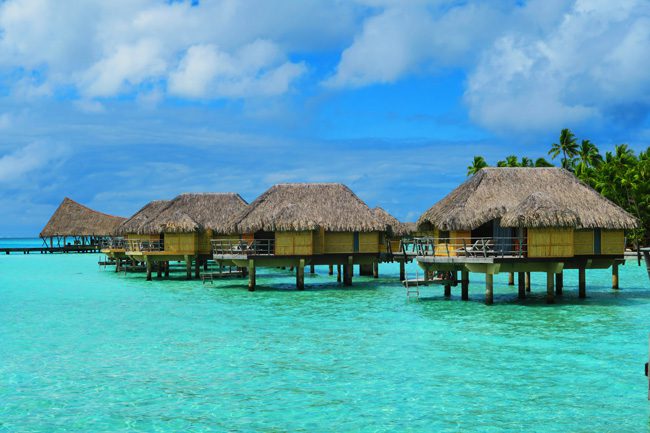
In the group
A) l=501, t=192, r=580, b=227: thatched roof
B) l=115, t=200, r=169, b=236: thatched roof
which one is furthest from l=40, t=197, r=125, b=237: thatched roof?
l=501, t=192, r=580, b=227: thatched roof

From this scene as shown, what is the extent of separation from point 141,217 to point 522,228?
25581 millimetres

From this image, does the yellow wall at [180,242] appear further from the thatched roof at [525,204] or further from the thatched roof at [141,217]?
the thatched roof at [525,204]

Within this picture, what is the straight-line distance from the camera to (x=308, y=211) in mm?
31391

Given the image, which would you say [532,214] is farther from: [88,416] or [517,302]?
[88,416]

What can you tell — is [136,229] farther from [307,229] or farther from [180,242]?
[307,229]

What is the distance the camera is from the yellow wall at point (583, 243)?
2700 centimetres

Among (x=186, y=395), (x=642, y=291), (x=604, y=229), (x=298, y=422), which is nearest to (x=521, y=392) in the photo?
(x=298, y=422)

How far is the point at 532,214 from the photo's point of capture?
949 inches

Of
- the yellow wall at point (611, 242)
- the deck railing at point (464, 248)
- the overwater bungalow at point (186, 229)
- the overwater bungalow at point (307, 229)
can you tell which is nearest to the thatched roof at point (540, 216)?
the deck railing at point (464, 248)

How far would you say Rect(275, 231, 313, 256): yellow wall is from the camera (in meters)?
30.3

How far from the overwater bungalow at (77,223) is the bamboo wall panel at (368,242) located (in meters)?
50.7

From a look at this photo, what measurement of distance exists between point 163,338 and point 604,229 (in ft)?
55.5

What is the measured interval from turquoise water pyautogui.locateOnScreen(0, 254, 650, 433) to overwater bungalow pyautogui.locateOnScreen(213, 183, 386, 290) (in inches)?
124

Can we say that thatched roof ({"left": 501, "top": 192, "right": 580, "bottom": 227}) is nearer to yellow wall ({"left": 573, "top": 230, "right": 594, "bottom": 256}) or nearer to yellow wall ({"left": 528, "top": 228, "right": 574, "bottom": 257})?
yellow wall ({"left": 528, "top": 228, "right": 574, "bottom": 257})
